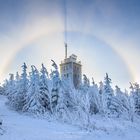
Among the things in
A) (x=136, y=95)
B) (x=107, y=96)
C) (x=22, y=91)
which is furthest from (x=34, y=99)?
(x=136, y=95)

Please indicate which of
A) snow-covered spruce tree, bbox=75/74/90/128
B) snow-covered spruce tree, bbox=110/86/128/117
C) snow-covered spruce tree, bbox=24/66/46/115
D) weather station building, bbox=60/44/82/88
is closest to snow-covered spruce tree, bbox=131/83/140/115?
snow-covered spruce tree, bbox=110/86/128/117

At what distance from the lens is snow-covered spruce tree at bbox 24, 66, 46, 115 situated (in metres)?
39.6

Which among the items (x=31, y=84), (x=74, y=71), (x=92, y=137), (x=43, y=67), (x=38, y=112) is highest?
(x=74, y=71)

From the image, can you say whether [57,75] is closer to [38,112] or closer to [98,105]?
[38,112]

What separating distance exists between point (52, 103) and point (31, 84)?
5734 mm

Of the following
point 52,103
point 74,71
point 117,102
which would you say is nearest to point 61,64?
point 74,71

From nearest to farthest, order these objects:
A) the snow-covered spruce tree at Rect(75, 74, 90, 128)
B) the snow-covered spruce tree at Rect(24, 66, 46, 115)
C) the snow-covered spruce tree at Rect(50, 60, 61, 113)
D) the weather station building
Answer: the snow-covered spruce tree at Rect(75, 74, 90, 128) → the snow-covered spruce tree at Rect(24, 66, 46, 115) → the snow-covered spruce tree at Rect(50, 60, 61, 113) → the weather station building

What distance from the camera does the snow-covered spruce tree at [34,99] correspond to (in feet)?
130

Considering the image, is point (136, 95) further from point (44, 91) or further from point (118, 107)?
point (44, 91)

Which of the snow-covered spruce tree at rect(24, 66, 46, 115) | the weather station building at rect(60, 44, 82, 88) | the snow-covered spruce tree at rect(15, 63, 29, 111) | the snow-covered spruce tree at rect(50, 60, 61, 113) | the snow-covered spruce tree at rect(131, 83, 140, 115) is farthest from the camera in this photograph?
the weather station building at rect(60, 44, 82, 88)

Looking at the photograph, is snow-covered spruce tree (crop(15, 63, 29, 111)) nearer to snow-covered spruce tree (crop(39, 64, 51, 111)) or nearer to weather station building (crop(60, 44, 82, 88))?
snow-covered spruce tree (crop(39, 64, 51, 111))

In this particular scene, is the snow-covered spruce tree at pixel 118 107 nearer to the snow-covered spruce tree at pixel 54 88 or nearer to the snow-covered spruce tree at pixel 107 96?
the snow-covered spruce tree at pixel 107 96

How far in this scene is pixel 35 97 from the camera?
40719mm

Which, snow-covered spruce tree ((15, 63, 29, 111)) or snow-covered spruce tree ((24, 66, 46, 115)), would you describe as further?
snow-covered spruce tree ((15, 63, 29, 111))
